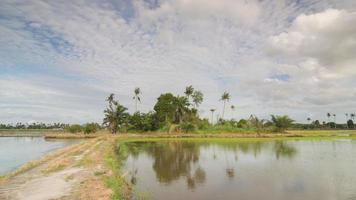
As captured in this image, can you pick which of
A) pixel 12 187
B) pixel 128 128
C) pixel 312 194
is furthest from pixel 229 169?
pixel 128 128

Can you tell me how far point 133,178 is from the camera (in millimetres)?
19906

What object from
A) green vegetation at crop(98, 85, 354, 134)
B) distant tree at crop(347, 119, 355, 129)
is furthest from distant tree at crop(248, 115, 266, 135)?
distant tree at crop(347, 119, 355, 129)

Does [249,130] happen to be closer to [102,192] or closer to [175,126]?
[175,126]

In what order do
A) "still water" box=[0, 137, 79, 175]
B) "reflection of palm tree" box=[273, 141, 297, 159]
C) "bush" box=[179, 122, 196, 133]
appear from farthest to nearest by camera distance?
"bush" box=[179, 122, 196, 133] → "reflection of palm tree" box=[273, 141, 297, 159] → "still water" box=[0, 137, 79, 175]

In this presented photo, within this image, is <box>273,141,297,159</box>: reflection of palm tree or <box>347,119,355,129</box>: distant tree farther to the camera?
<box>347,119,355,129</box>: distant tree

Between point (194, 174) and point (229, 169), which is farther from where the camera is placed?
point (229, 169)

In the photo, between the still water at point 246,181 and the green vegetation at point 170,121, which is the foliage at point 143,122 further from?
the still water at point 246,181

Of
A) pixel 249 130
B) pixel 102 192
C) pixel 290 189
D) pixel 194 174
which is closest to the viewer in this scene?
pixel 102 192

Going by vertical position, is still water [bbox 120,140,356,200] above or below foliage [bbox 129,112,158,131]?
A: below

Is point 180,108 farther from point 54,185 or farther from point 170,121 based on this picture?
point 54,185

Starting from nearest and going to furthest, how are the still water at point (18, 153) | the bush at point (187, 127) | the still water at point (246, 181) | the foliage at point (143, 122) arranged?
the still water at point (246, 181) < the still water at point (18, 153) < the bush at point (187, 127) < the foliage at point (143, 122)

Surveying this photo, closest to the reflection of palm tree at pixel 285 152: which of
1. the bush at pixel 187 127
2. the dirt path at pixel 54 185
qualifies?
the dirt path at pixel 54 185

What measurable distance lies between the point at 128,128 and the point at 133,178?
7046 centimetres

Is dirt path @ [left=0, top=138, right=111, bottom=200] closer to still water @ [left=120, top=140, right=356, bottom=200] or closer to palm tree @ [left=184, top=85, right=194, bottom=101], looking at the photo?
still water @ [left=120, top=140, right=356, bottom=200]
